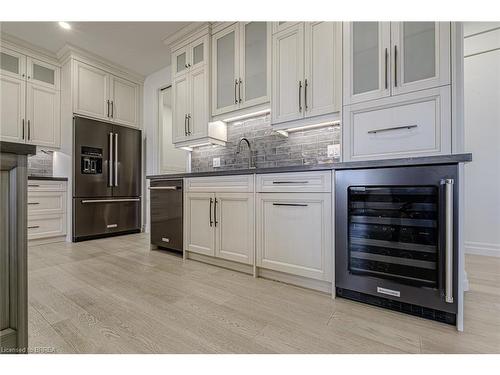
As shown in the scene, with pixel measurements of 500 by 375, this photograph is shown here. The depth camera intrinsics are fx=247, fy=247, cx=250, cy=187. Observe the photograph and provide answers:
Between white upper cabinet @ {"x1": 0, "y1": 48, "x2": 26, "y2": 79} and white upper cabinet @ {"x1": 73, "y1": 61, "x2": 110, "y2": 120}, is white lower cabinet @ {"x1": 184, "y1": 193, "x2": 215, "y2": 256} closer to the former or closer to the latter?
white upper cabinet @ {"x1": 73, "y1": 61, "x2": 110, "y2": 120}

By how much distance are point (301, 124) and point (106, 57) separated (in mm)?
3403

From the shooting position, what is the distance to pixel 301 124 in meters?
2.18

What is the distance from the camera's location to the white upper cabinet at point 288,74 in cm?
212

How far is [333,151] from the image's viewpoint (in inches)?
89.6

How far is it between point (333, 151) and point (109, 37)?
10.7ft

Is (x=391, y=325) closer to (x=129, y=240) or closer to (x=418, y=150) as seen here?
(x=418, y=150)

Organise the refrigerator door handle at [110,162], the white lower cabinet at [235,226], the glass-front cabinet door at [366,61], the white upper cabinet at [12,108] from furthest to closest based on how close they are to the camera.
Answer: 1. the refrigerator door handle at [110,162]
2. the white upper cabinet at [12,108]
3. the white lower cabinet at [235,226]
4. the glass-front cabinet door at [366,61]

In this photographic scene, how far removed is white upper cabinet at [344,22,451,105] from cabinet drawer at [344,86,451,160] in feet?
0.21

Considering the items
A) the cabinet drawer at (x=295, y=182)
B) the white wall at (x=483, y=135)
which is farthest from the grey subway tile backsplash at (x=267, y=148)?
the white wall at (x=483, y=135)

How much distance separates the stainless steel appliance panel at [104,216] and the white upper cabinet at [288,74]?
295 centimetres

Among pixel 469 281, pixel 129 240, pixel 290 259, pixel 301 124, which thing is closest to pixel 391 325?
pixel 290 259

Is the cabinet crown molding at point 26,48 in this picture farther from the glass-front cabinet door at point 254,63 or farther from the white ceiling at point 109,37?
the glass-front cabinet door at point 254,63

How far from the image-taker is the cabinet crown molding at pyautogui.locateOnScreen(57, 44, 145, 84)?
3.50 metres

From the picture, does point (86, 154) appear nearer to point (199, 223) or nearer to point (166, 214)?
point (166, 214)
